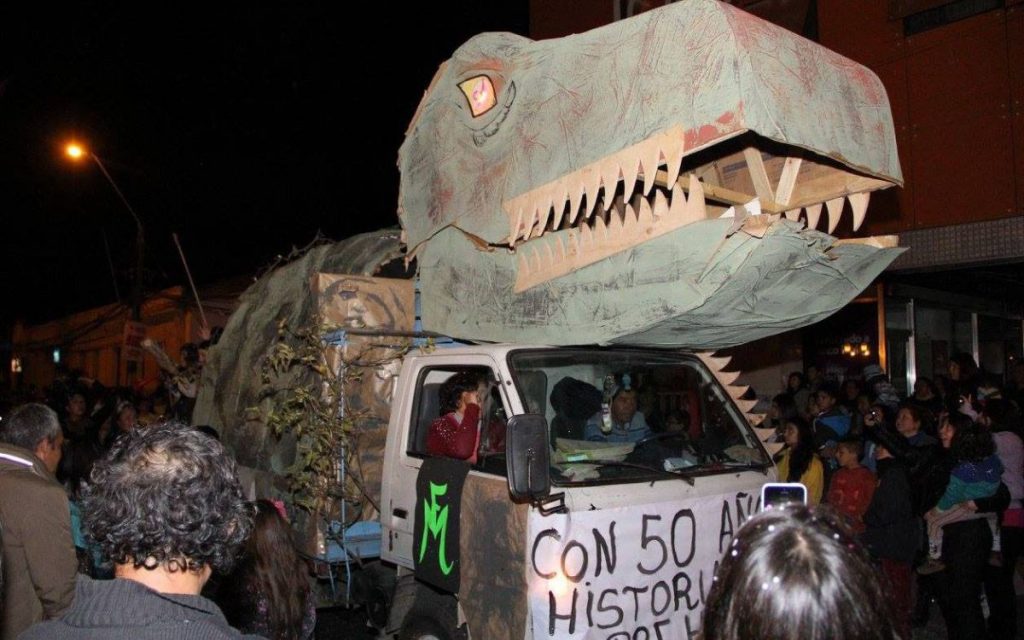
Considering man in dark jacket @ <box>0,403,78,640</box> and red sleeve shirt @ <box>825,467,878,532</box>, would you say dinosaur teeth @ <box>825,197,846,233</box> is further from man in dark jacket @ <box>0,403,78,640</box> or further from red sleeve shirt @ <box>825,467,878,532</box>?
man in dark jacket @ <box>0,403,78,640</box>

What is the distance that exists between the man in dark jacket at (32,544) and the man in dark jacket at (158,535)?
177cm

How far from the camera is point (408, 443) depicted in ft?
15.0

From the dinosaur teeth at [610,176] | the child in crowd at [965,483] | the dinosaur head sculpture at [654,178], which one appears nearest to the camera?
the dinosaur head sculpture at [654,178]

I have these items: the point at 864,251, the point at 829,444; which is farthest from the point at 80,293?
the point at 864,251

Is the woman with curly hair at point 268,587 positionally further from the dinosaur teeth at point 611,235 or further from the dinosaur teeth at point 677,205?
the dinosaur teeth at point 677,205

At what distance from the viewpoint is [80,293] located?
30.6 meters

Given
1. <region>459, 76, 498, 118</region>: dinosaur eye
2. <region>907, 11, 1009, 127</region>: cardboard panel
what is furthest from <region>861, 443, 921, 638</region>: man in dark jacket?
<region>907, 11, 1009, 127</region>: cardboard panel

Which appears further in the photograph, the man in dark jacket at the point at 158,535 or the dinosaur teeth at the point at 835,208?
the dinosaur teeth at the point at 835,208

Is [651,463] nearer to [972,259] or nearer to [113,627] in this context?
[113,627]

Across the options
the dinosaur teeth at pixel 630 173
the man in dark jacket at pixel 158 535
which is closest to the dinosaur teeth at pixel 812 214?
the dinosaur teeth at pixel 630 173

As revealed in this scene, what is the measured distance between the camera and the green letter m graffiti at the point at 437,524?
12.9ft

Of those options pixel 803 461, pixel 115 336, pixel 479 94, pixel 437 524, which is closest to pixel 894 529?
pixel 803 461

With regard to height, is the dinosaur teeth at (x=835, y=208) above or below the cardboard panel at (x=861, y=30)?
below

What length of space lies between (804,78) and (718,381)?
70.3 inches
